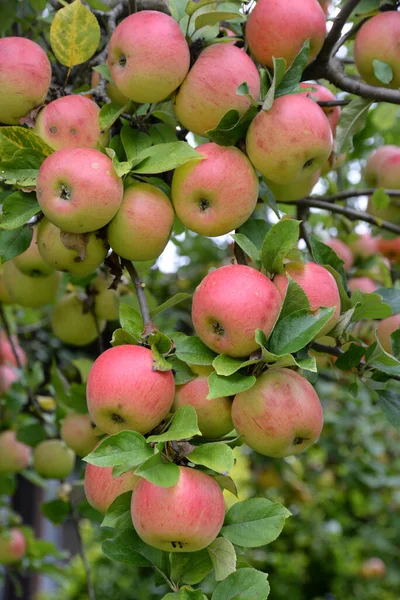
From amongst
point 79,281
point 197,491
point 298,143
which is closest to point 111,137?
point 298,143

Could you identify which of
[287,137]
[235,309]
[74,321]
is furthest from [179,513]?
[74,321]

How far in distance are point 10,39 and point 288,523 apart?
11.2 ft

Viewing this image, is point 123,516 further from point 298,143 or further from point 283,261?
point 298,143

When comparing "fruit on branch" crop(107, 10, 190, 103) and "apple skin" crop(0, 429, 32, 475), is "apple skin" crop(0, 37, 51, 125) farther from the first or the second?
"apple skin" crop(0, 429, 32, 475)

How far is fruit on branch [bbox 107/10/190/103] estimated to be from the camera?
85 centimetres

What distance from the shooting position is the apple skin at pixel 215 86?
2.84 ft

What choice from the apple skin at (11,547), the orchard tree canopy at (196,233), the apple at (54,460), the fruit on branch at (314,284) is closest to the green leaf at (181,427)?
the orchard tree canopy at (196,233)

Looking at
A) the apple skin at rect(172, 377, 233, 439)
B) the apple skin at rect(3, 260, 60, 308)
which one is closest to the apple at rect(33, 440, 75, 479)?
the apple skin at rect(3, 260, 60, 308)

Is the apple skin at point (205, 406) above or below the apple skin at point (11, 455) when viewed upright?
above

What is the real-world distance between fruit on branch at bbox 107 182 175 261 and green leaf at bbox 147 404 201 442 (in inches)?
9.8

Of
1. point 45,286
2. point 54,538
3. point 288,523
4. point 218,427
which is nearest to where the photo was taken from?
point 218,427

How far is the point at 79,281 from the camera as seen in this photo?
1.31m

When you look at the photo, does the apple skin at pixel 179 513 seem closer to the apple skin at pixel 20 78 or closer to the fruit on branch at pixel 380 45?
the apple skin at pixel 20 78

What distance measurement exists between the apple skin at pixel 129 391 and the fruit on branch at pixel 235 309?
0.25 feet
